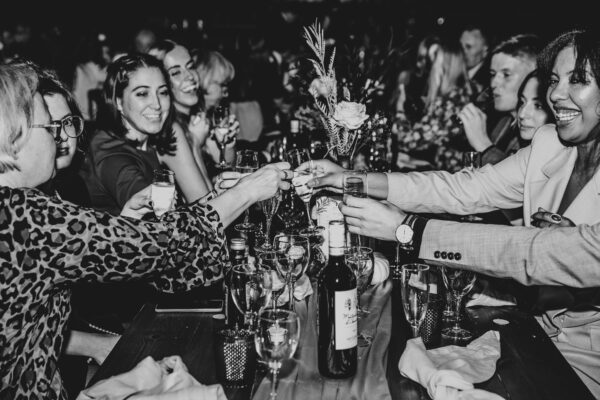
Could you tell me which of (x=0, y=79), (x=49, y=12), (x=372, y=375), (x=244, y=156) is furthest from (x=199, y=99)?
(x=49, y=12)

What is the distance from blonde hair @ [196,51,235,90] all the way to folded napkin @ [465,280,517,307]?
343cm

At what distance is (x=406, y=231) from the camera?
5.87 feet

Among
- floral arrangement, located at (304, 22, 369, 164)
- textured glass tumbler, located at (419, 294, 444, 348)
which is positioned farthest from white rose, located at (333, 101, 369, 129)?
textured glass tumbler, located at (419, 294, 444, 348)

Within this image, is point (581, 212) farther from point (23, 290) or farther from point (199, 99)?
point (199, 99)

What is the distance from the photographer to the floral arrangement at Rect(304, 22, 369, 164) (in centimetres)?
216

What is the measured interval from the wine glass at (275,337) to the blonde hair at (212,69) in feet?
12.4

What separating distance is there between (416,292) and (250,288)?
1.35 ft

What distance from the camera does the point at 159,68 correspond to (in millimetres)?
3180

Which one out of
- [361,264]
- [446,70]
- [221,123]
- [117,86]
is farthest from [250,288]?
[446,70]

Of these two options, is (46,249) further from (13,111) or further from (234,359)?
(234,359)

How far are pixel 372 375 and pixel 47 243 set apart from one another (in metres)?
0.87

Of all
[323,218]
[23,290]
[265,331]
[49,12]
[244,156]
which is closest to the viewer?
[265,331]

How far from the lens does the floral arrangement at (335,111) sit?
216cm

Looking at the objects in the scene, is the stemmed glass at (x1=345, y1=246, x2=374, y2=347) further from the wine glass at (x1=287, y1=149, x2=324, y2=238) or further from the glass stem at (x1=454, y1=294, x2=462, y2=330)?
the wine glass at (x1=287, y1=149, x2=324, y2=238)
